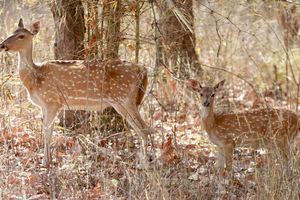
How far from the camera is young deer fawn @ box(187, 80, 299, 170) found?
29.9ft

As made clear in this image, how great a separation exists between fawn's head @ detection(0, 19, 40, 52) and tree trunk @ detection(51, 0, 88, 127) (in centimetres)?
33

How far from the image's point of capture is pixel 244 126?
938cm

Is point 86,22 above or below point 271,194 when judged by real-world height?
above

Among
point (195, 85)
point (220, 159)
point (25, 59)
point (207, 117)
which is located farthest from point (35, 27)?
point (220, 159)

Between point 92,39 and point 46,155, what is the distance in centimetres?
133

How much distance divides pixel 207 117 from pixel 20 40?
2.29 meters

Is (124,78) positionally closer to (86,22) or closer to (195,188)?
(86,22)

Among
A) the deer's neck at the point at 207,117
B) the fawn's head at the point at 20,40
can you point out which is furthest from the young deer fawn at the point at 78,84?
the deer's neck at the point at 207,117

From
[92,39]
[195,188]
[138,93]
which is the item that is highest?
[92,39]

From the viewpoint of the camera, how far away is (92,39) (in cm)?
884

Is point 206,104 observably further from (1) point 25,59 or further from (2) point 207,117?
(1) point 25,59

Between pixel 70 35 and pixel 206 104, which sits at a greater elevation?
pixel 70 35

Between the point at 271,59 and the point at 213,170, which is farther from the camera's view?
the point at 271,59

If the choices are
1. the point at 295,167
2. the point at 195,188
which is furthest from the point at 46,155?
the point at 295,167
